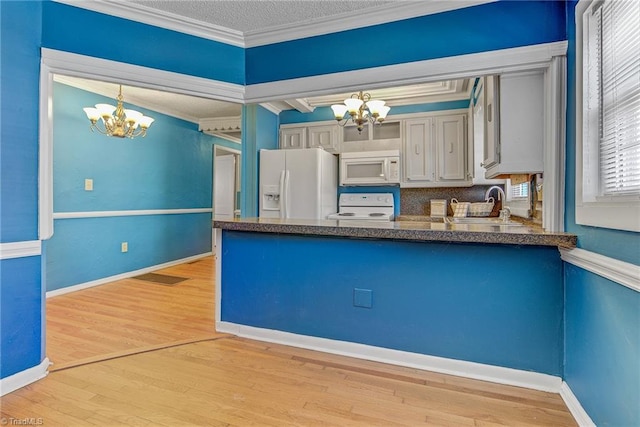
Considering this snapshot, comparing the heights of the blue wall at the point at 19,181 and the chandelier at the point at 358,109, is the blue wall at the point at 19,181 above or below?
below

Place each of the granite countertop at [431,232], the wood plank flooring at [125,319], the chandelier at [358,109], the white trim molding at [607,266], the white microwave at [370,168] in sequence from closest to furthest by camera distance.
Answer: the white trim molding at [607,266], the granite countertop at [431,232], the wood plank flooring at [125,319], the chandelier at [358,109], the white microwave at [370,168]

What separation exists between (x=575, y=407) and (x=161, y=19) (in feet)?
11.0

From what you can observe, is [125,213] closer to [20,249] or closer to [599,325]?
[20,249]

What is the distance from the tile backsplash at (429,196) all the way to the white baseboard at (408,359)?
2672 millimetres

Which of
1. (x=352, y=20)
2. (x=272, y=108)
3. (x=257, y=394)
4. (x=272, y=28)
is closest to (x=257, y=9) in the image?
(x=272, y=28)

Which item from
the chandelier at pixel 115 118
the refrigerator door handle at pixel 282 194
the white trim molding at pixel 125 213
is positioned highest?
the chandelier at pixel 115 118

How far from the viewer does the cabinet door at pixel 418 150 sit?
4148 millimetres

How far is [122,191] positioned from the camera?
14.1ft

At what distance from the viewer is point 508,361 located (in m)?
1.85

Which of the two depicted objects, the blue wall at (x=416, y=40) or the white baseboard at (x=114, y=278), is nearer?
the blue wall at (x=416, y=40)

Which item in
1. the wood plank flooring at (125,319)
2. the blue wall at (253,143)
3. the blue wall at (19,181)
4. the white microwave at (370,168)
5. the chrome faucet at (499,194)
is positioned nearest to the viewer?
the blue wall at (19,181)

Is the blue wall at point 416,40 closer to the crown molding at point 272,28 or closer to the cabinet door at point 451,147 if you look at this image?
the crown molding at point 272,28

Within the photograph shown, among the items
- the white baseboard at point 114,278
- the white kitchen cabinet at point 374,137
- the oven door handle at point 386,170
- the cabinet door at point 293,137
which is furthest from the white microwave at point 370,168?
the white baseboard at point 114,278

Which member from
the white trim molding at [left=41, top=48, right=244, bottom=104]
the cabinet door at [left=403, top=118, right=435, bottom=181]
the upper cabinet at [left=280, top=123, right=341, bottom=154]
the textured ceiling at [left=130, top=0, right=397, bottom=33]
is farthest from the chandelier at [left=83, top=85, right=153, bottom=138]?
the cabinet door at [left=403, top=118, right=435, bottom=181]
